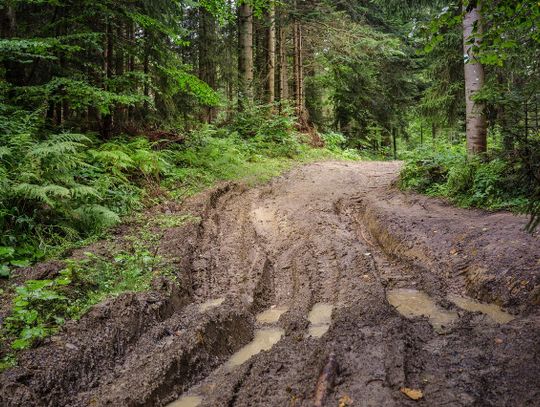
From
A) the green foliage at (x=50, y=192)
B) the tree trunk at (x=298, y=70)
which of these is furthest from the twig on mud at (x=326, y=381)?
the tree trunk at (x=298, y=70)

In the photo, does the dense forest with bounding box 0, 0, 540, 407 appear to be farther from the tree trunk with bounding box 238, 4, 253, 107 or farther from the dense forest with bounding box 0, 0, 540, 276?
the tree trunk with bounding box 238, 4, 253, 107

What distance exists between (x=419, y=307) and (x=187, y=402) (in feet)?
8.92

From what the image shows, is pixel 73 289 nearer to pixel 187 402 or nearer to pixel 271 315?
pixel 187 402

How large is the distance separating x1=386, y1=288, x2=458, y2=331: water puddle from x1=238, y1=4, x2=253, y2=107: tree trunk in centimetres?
1298

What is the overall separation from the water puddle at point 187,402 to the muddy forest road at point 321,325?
2cm

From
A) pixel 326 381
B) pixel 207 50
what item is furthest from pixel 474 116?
pixel 207 50

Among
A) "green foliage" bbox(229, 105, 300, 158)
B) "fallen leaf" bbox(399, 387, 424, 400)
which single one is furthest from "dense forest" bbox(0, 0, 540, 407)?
"green foliage" bbox(229, 105, 300, 158)

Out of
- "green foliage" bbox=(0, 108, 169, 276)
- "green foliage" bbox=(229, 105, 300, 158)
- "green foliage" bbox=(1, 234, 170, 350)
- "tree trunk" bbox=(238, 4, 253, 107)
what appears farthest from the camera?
"tree trunk" bbox=(238, 4, 253, 107)

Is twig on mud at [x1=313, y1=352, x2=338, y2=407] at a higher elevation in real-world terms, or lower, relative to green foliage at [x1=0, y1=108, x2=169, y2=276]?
lower

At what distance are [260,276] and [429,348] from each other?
264 centimetres

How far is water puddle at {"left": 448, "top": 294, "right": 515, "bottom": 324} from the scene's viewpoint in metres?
3.73

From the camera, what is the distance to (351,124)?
22.6 meters

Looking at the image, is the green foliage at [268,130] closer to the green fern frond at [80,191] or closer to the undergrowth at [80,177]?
the undergrowth at [80,177]

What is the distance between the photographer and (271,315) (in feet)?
14.5
